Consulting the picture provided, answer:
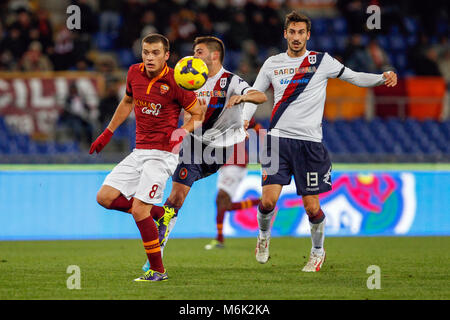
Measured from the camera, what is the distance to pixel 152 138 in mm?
7301

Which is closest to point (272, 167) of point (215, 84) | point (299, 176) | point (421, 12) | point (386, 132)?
point (299, 176)

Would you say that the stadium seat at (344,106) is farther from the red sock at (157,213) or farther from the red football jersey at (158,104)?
the red football jersey at (158,104)

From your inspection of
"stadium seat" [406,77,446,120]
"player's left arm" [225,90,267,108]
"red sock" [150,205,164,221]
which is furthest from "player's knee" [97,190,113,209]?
"stadium seat" [406,77,446,120]

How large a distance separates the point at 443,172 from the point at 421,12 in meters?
8.89

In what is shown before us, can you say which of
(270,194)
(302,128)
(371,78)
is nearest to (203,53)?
(302,128)

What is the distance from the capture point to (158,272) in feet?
23.5

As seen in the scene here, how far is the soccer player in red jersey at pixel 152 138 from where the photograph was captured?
7137 mm

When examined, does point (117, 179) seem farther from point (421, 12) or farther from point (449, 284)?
point (421, 12)

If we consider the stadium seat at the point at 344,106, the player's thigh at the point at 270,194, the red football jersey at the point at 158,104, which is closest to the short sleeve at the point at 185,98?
the red football jersey at the point at 158,104

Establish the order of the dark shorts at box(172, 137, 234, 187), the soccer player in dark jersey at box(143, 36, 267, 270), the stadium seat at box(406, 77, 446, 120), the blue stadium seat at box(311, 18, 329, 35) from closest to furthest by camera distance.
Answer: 1. the dark shorts at box(172, 137, 234, 187)
2. the soccer player in dark jersey at box(143, 36, 267, 270)
3. the stadium seat at box(406, 77, 446, 120)
4. the blue stadium seat at box(311, 18, 329, 35)

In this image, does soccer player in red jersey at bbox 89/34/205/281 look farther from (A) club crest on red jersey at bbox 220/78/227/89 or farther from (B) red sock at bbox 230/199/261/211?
(B) red sock at bbox 230/199/261/211

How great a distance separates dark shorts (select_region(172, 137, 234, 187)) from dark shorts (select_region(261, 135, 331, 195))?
0.82m

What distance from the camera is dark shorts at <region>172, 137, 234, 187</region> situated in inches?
328

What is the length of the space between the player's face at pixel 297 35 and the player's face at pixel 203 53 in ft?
3.46
